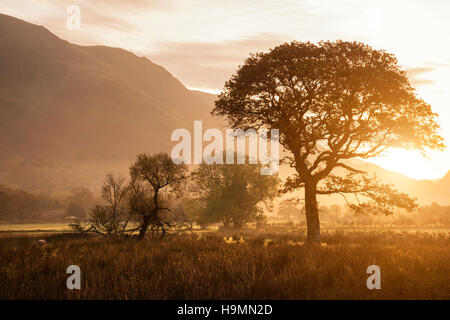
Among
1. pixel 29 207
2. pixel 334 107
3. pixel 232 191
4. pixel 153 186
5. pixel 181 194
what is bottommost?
pixel 29 207

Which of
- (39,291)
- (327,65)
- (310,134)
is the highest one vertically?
(327,65)

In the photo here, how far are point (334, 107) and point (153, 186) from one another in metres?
13.1

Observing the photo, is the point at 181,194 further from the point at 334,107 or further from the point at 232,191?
the point at 232,191

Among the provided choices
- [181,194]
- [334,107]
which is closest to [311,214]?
[334,107]

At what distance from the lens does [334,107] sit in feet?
69.0

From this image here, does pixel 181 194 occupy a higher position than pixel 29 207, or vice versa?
pixel 181 194

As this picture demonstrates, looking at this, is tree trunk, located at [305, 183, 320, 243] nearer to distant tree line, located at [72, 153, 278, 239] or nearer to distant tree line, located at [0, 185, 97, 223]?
distant tree line, located at [72, 153, 278, 239]

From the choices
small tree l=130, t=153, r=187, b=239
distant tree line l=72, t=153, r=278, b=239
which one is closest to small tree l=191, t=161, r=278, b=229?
distant tree line l=72, t=153, r=278, b=239

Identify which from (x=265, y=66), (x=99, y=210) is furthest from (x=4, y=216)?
(x=265, y=66)

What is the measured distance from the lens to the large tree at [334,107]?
20750 mm

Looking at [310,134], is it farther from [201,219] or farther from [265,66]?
[201,219]

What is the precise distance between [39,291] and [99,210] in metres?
19.5

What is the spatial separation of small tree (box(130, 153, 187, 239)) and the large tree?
596cm
